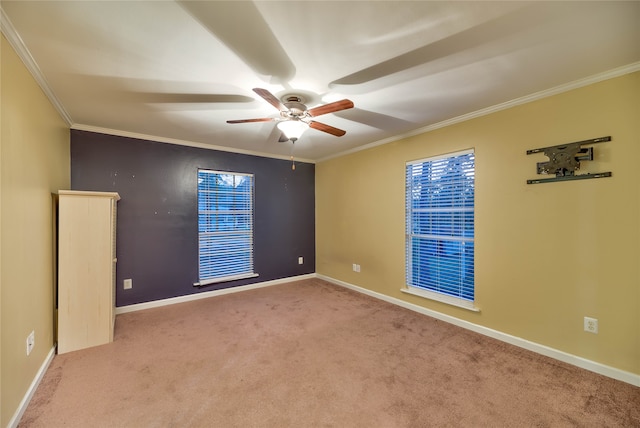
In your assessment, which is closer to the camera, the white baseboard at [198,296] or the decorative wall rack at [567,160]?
the decorative wall rack at [567,160]

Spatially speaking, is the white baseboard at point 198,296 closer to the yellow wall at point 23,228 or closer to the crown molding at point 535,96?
the yellow wall at point 23,228

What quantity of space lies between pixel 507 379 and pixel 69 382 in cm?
340

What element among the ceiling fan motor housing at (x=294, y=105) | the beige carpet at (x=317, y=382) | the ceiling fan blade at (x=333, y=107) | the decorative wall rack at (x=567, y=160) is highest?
the ceiling fan motor housing at (x=294, y=105)

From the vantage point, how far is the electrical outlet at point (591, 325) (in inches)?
83.9

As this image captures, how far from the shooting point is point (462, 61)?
1876mm

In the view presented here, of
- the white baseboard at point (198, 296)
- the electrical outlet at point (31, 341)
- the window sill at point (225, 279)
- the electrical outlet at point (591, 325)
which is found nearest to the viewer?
the electrical outlet at point (31, 341)

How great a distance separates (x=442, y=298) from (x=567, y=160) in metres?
1.88

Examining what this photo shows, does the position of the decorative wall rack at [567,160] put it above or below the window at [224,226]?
above

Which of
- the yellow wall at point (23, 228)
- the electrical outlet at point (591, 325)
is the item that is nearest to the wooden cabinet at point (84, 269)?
the yellow wall at point (23, 228)

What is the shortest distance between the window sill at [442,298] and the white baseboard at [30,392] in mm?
3631

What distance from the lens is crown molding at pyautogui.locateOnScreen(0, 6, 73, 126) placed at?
1.48 meters

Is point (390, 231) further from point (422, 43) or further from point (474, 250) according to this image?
point (422, 43)

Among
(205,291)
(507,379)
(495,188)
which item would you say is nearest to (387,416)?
(507,379)

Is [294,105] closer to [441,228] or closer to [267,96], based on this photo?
[267,96]
